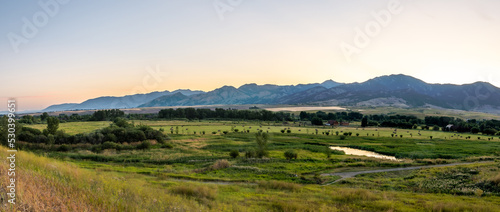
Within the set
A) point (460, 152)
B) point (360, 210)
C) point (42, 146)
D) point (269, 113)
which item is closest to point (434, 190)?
point (360, 210)

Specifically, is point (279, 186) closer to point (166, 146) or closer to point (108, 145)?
point (166, 146)

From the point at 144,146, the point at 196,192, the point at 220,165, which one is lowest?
the point at 220,165

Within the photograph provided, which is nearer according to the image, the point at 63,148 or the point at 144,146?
the point at 63,148

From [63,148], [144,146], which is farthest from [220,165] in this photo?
[63,148]

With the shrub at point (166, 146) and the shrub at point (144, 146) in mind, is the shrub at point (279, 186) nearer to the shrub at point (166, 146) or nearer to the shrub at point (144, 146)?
the shrub at point (144, 146)

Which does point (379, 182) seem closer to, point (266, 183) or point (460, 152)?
point (266, 183)

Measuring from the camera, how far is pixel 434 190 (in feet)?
93.5

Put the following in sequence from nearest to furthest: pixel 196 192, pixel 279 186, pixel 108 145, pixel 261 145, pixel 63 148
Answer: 1. pixel 196 192
2. pixel 279 186
3. pixel 63 148
4. pixel 261 145
5. pixel 108 145

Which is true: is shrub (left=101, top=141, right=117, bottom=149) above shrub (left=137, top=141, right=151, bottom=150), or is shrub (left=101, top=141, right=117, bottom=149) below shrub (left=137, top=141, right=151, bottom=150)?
above

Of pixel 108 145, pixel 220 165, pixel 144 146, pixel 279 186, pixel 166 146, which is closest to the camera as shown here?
pixel 279 186

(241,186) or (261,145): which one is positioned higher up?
(261,145)

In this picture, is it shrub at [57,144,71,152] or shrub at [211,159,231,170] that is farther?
shrub at [57,144,71,152]

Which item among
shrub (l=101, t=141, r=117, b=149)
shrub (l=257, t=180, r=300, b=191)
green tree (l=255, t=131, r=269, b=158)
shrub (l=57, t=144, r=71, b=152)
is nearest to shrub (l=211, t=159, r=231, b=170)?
shrub (l=257, t=180, r=300, b=191)

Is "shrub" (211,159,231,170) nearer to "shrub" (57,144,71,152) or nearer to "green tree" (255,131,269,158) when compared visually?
"green tree" (255,131,269,158)
